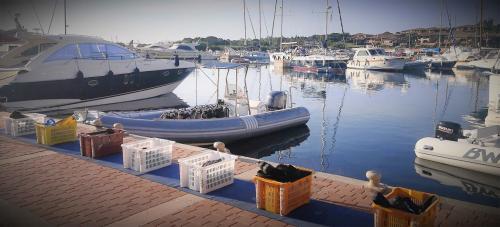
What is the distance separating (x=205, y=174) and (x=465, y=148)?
956 cm

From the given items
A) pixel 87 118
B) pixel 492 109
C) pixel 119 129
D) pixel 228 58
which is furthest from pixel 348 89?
pixel 228 58

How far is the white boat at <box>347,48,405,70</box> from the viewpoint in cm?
5691

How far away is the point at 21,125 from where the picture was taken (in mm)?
11734

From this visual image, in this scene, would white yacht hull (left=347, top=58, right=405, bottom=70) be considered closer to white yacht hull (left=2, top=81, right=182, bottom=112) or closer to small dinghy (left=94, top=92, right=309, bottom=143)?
white yacht hull (left=2, top=81, right=182, bottom=112)

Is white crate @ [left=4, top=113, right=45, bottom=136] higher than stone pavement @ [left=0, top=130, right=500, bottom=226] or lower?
higher

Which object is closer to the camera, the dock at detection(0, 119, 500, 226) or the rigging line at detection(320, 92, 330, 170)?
the dock at detection(0, 119, 500, 226)

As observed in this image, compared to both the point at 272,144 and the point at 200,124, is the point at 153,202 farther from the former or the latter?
the point at 272,144

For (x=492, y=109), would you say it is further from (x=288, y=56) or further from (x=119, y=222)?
(x=288, y=56)

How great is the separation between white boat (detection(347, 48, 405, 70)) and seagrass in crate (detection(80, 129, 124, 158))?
176 feet

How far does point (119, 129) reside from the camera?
33.0 feet

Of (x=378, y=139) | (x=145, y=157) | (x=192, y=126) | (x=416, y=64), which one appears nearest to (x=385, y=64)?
(x=416, y=64)

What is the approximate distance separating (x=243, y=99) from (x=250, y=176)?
886 cm

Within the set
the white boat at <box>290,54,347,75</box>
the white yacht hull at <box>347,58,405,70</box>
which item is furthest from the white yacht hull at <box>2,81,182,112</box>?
the white yacht hull at <box>347,58,405,70</box>

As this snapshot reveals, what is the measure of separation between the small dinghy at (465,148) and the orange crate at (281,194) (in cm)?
814
